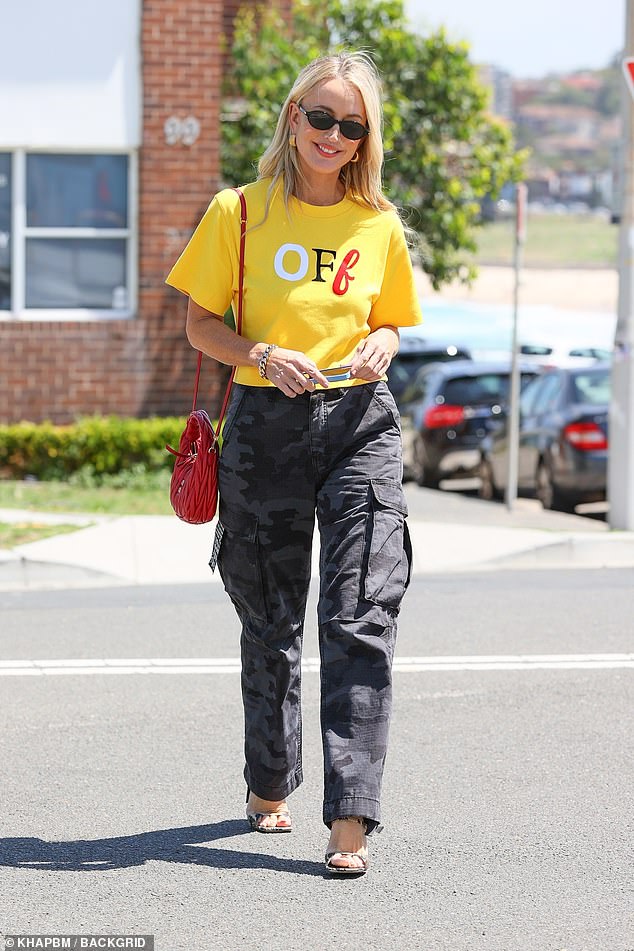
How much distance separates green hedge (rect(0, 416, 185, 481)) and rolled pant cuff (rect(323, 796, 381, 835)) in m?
9.88

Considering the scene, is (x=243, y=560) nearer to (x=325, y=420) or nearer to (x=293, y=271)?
(x=325, y=420)

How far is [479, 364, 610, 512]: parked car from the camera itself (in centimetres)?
1466

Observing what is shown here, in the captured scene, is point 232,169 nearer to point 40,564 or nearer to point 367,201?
point 40,564

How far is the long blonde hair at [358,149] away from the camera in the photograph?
14.4 ft

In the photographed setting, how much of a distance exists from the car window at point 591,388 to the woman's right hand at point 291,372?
1129 centimetres

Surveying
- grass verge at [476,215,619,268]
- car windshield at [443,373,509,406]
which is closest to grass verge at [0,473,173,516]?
car windshield at [443,373,509,406]

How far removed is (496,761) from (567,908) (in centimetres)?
142

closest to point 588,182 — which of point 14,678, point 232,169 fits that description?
point 232,169

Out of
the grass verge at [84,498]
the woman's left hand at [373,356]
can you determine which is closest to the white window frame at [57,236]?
the grass verge at [84,498]

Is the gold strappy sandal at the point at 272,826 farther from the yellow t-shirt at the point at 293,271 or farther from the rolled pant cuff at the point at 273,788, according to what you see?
the yellow t-shirt at the point at 293,271

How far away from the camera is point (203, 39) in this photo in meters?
15.1

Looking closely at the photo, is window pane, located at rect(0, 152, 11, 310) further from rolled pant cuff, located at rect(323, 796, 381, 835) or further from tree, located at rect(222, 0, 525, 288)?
rolled pant cuff, located at rect(323, 796, 381, 835)

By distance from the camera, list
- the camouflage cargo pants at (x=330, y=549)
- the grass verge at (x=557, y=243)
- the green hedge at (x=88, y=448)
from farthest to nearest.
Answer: the grass verge at (x=557, y=243)
the green hedge at (x=88, y=448)
the camouflage cargo pants at (x=330, y=549)

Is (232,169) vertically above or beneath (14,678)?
above
